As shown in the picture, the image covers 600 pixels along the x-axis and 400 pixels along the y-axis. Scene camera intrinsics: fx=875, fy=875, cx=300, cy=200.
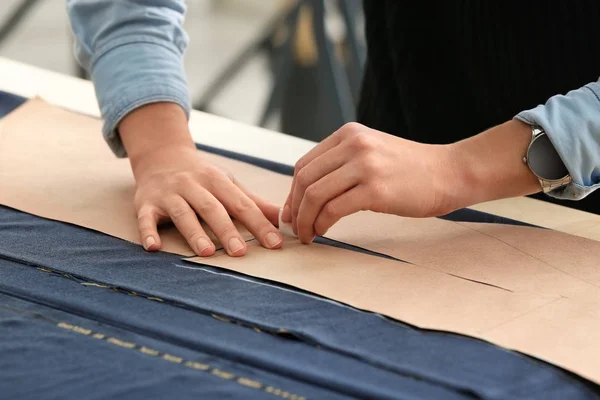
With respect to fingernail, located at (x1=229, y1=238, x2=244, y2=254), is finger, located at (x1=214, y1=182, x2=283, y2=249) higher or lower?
higher

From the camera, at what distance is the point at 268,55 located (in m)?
3.40

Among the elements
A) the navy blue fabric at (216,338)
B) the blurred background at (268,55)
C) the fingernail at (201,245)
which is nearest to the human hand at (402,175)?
the fingernail at (201,245)

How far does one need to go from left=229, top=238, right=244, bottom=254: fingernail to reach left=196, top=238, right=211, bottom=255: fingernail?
0.08 feet

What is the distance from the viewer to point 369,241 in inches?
39.9

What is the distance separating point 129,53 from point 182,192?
0.86ft

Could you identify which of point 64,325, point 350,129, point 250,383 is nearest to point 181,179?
point 350,129

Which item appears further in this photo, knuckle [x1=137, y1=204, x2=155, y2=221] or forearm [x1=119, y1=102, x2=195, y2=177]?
forearm [x1=119, y1=102, x2=195, y2=177]

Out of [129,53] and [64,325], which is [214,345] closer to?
[64,325]

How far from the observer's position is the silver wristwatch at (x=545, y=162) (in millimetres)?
935

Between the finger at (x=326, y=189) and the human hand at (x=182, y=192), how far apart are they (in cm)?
6

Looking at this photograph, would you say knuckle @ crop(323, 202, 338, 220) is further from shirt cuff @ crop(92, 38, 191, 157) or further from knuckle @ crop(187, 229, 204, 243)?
shirt cuff @ crop(92, 38, 191, 157)

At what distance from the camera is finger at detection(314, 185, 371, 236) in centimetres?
92

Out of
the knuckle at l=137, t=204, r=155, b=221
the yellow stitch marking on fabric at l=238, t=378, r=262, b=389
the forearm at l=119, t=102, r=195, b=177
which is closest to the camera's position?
the yellow stitch marking on fabric at l=238, t=378, r=262, b=389

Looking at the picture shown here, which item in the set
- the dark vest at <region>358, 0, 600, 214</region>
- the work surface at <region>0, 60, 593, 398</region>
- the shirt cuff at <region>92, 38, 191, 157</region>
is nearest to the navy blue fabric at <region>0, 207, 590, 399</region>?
the work surface at <region>0, 60, 593, 398</region>
